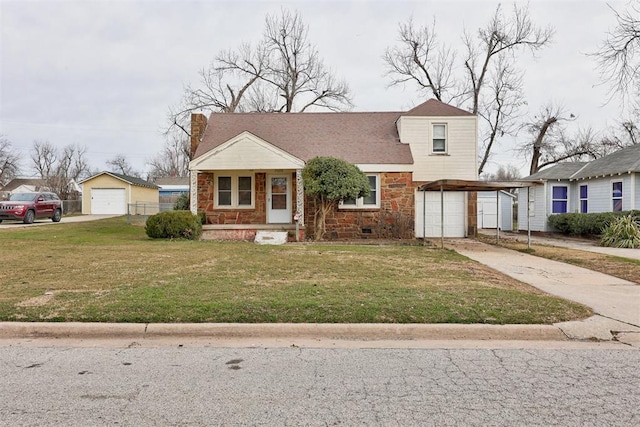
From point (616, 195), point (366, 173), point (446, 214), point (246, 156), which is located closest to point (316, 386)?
point (246, 156)

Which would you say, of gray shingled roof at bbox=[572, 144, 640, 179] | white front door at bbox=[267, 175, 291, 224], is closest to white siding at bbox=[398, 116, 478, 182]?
white front door at bbox=[267, 175, 291, 224]

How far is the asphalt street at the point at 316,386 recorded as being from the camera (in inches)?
124

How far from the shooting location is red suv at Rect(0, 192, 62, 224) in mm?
20828

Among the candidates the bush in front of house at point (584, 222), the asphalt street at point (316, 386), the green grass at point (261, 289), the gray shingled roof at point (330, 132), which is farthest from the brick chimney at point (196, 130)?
the bush in front of house at point (584, 222)

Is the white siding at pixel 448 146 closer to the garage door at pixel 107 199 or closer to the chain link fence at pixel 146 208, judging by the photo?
the chain link fence at pixel 146 208

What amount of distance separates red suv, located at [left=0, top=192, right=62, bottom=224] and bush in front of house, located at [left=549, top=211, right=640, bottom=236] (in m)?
26.0

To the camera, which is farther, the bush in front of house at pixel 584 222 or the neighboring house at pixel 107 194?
the neighboring house at pixel 107 194

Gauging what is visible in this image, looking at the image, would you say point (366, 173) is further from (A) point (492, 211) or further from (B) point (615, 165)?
(A) point (492, 211)

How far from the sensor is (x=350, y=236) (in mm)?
17203

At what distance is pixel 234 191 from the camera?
1781 centimetres

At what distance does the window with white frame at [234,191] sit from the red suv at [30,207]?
35.7ft

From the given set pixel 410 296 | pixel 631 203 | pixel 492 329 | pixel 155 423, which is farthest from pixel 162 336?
pixel 631 203

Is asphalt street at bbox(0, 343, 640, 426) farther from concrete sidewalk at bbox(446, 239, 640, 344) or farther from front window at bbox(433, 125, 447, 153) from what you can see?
front window at bbox(433, 125, 447, 153)

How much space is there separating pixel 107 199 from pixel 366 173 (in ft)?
82.8
